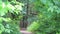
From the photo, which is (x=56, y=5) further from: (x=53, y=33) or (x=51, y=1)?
(x=53, y=33)

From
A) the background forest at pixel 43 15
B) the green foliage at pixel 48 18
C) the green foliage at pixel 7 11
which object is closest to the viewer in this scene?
the green foliage at pixel 7 11

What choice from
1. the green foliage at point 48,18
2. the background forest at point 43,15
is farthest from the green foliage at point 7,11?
the green foliage at point 48,18

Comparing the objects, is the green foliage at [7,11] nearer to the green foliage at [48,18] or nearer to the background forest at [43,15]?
the background forest at [43,15]

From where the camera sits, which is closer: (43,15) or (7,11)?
(7,11)

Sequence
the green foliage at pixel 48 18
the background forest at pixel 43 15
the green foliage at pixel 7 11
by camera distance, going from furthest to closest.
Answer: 1. the green foliage at pixel 48 18
2. the background forest at pixel 43 15
3. the green foliage at pixel 7 11

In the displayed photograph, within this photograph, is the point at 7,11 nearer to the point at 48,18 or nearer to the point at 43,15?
the point at 48,18

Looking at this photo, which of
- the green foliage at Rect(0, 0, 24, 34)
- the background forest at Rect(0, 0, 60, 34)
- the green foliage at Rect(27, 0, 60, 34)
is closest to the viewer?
the green foliage at Rect(0, 0, 24, 34)

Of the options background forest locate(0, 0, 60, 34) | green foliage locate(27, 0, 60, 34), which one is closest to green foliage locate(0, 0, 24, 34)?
background forest locate(0, 0, 60, 34)

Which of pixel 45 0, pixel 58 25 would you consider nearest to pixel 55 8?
pixel 45 0

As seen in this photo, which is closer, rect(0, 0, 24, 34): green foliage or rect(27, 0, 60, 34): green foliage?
rect(0, 0, 24, 34): green foliage

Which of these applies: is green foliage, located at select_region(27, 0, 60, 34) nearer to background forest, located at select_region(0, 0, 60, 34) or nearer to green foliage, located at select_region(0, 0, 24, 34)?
background forest, located at select_region(0, 0, 60, 34)

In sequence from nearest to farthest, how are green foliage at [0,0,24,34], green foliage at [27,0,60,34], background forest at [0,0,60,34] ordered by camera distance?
1. green foliage at [0,0,24,34]
2. background forest at [0,0,60,34]
3. green foliage at [27,0,60,34]

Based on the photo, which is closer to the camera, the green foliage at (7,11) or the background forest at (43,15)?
the green foliage at (7,11)

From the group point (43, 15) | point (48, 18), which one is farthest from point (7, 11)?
point (43, 15)
